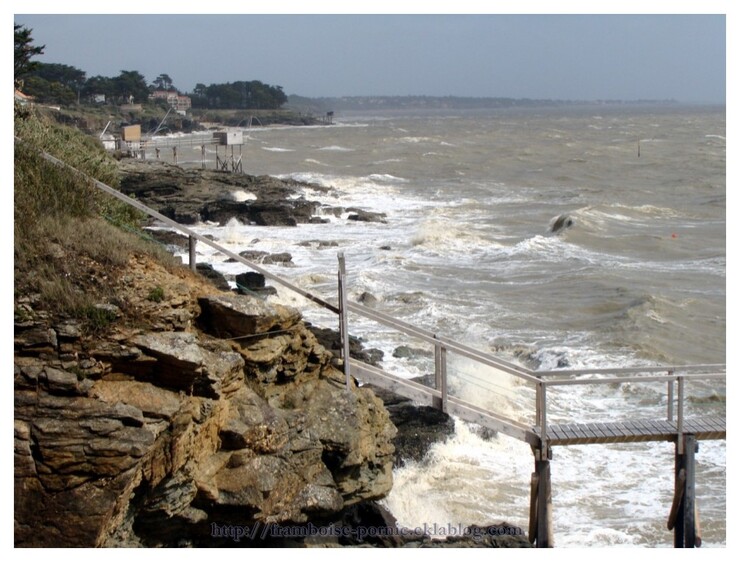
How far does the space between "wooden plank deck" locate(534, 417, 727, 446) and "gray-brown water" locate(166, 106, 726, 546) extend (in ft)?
4.83

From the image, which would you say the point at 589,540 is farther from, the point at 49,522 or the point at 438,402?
the point at 49,522

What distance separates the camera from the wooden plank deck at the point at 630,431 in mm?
9328

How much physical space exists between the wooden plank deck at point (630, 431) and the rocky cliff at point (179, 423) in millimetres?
1913

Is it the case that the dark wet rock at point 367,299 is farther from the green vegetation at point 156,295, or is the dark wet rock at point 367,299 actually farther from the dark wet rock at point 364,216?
the dark wet rock at point 364,216

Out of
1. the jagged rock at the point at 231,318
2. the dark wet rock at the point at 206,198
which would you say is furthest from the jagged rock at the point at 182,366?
the dark wet rock at the point at 206,198

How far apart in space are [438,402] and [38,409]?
12.8ft

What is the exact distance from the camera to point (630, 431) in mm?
9430

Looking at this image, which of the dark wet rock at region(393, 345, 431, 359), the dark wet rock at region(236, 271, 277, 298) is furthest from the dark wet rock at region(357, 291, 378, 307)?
the dark wet rock at region(393, 345, 431, 359)

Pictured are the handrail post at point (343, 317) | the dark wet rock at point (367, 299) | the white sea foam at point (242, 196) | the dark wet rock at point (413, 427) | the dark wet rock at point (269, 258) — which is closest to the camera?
the handrail post at point (343, 317)

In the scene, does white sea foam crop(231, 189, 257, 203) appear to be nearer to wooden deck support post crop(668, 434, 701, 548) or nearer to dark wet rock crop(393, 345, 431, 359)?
dark wet rock crop(393, 345, 431, 359)

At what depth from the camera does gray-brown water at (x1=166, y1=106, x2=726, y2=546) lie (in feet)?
36.9

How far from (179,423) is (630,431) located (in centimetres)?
482

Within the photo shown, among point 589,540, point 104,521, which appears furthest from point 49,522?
point 589,540

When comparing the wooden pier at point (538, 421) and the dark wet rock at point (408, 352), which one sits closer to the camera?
the wooden pier at point (538, 421)
